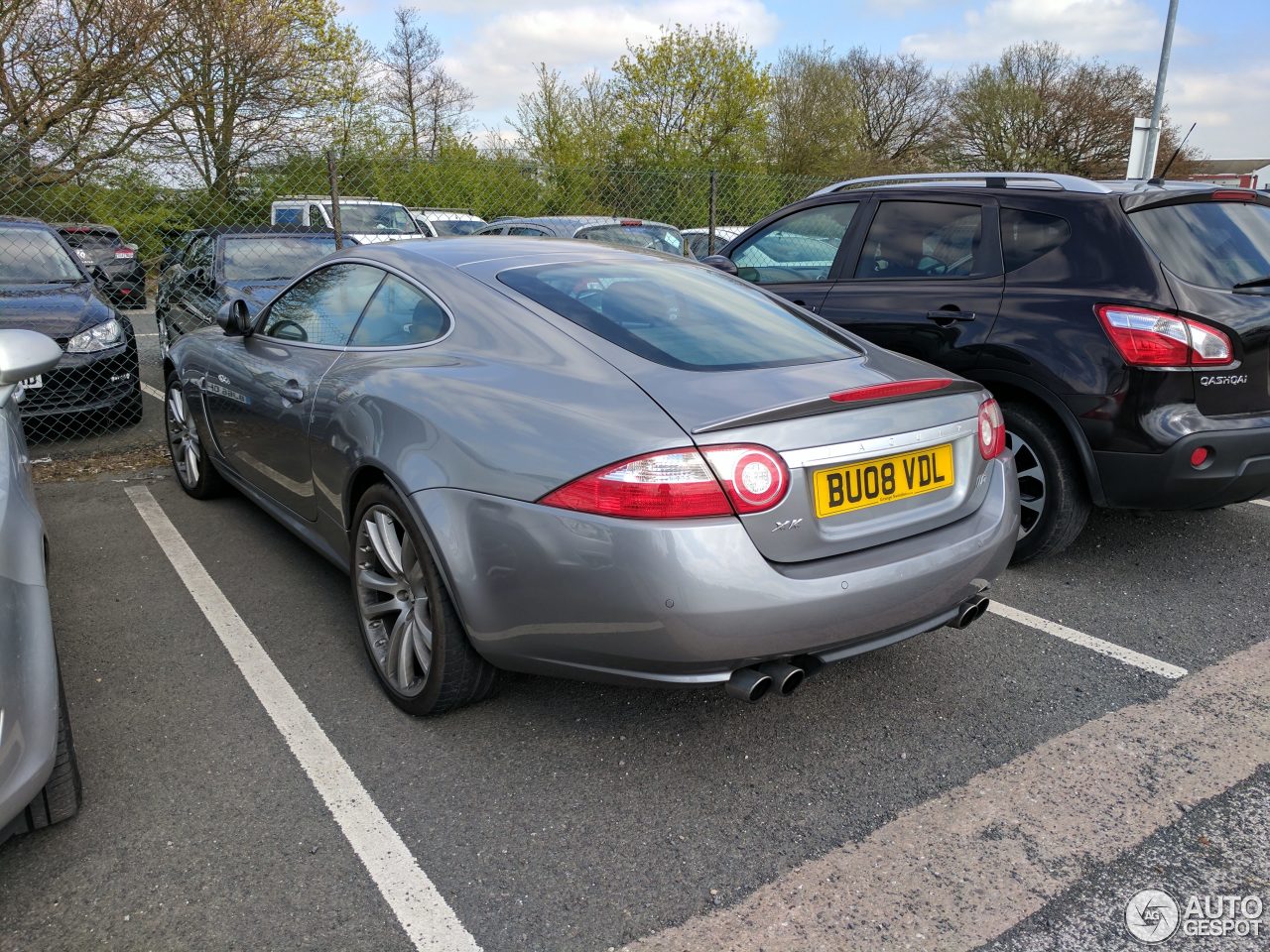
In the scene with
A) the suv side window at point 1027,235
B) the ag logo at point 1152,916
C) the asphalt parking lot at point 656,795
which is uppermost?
the suv side window at point 1027,235

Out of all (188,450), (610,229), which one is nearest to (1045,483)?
(188,450)

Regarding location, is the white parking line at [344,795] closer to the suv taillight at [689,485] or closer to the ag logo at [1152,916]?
the suv taillight at [689,485]

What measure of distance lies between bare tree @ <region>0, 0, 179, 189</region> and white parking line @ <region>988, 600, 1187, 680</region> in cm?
1187

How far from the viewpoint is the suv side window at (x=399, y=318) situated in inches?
119

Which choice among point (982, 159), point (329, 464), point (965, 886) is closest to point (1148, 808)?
point (965, 886)

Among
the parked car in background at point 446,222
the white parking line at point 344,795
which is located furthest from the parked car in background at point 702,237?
the white parking line at point 344,795

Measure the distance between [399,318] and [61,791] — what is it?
172cm

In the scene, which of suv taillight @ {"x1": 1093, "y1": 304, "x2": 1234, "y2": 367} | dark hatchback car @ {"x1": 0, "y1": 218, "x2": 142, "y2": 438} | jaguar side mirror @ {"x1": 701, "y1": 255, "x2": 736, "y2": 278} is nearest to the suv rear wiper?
suv taillight @ {"x1": 1093, "y1": 304, "x2": 1234, "y2": 367}

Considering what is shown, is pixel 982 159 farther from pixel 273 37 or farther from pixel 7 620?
pixel 7 620

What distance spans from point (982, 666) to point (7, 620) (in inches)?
114

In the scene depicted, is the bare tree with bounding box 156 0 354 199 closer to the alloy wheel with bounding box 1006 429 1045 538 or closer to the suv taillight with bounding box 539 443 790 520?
the alloy wheel with bounding box 1006 429 1045 538

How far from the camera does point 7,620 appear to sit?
200cm

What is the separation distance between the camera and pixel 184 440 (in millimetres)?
5148

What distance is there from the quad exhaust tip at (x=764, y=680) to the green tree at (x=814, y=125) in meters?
35.6
